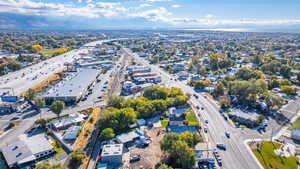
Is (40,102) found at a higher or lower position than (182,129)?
higher

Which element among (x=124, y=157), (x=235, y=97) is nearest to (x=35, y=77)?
(x=124, y=157)

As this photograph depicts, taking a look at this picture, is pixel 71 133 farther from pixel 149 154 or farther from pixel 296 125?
pixel 296 125

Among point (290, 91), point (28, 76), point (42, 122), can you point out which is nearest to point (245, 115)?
point (290, 91)

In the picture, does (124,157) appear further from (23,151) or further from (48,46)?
(48,46)

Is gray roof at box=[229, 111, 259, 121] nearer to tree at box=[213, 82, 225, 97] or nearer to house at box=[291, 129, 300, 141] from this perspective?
house at box=[291, 129, 300, 141]

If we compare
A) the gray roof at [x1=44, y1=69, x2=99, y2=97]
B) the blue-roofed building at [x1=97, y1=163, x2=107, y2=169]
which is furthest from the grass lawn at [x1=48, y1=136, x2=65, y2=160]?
the gray roof at [x1=44, y1=69, x2=99, y2=97]
